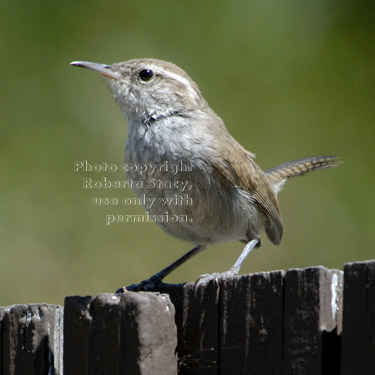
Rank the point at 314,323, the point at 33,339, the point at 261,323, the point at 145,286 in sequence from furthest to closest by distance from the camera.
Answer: the point at 145,286 < the point at 33,339 < the point at 261,323 < the point at 314,323

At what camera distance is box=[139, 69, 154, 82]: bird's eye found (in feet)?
15.6

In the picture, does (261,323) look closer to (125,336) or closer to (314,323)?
(314,323)

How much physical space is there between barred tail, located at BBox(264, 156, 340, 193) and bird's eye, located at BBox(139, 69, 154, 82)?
1.22 m

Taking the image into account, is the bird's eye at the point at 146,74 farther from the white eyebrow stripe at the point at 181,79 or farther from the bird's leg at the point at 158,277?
the bird's leg at the point at 158,277

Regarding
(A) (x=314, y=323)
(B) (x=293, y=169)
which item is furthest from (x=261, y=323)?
(B) (x=293, y=169)

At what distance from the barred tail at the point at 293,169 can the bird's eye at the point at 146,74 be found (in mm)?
1215

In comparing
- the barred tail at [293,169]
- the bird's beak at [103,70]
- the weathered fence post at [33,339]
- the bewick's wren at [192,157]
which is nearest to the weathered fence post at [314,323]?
the weathered fence post at [33,339]

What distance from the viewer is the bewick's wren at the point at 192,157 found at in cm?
421

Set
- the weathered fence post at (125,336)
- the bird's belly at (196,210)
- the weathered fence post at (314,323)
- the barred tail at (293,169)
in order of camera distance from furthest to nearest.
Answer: the barred tail at (293,169)
the bird's belly at (196,210)
the weathered fence post at (125,336)
the weathered fence post at (314,323)

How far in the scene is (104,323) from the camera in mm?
2580

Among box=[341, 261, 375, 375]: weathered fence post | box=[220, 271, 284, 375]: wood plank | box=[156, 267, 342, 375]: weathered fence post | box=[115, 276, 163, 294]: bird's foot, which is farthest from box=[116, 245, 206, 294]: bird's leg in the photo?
box=[341, 261, 375, 375]: weathered fence post

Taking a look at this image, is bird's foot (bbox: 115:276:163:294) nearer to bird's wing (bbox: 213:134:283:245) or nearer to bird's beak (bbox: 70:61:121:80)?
bird's wing (bbox: 213:134:283:245)

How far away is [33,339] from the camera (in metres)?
2.83

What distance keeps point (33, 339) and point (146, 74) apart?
7.56 feet
